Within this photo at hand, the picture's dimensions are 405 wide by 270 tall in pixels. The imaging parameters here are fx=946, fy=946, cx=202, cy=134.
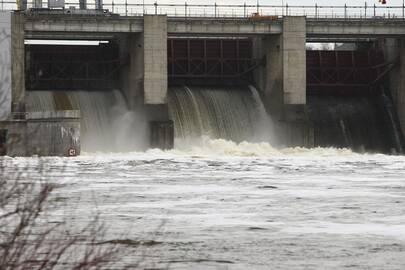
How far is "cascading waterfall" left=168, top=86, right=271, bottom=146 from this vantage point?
2244 inches

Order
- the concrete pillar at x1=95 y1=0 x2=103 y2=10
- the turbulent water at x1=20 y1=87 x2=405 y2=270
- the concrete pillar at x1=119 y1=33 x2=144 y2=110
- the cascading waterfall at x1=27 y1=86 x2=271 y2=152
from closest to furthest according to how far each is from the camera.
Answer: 1. the turbulent water at x1=20 y1=87 x2=405 y2=270
2. the cascading waterfall at x1=27 y1=86 x2=271 y2=152
3. the concrete pillar at x1=119 y1=33 x2=144 y2=110
4. the concrete pillar at x1=95 y1=0 x2=103 y2=10

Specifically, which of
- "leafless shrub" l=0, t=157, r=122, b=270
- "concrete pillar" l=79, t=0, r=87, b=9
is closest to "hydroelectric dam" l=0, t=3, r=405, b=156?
"concrete pillar" l=79, t=0, r=87, b=9

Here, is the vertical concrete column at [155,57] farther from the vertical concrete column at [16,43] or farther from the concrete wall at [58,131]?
the vertical concrete column at [16,43]

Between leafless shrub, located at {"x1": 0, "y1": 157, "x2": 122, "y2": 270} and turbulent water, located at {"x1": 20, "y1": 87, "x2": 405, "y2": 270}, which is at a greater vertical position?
leafless shrub, located at {"x1": 0, "y1": 157, "x2": 122, "y2": 270}

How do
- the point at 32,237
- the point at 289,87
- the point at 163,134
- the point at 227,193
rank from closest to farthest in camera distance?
the point at 32,237 → the point at 227,193 → the point at 163,134 → the point at 289,87

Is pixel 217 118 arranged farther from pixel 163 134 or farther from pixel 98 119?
pixel 98 119

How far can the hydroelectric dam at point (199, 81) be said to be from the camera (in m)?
55.2

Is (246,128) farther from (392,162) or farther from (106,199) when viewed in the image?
(106,199)

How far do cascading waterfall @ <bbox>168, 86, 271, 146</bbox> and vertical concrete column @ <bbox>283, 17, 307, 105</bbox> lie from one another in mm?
2231

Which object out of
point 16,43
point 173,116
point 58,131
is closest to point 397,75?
point 173,116

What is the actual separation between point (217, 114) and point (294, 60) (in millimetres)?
6040

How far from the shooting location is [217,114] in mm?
57312

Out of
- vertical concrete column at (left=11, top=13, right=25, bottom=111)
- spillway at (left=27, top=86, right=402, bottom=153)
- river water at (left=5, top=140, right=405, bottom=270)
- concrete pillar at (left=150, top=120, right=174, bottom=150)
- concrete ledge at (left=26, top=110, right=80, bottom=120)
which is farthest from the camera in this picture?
spillway at (left=27, top=86, right=402, bottom=153)

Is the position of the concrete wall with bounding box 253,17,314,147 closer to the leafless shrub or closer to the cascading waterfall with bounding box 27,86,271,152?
the cascading waterfall with bounding box 27,86,271,152
